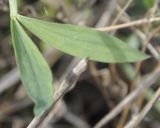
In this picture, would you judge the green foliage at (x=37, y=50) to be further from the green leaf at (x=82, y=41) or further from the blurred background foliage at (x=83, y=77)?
the blurred background foliage at (x=83, y=77)

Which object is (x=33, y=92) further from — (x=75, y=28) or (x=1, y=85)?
(x=1, y=85)

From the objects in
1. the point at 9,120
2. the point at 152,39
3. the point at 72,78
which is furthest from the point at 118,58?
the point at 9,120

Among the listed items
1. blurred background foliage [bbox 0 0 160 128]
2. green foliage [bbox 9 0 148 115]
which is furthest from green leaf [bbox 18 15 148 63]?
blurred background foliage [bbox 0 0 160 128]

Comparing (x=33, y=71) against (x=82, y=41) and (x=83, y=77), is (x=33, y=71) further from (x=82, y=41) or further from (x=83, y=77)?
(x=83, y=77)

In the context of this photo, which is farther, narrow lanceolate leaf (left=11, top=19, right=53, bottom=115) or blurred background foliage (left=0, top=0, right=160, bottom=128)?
blurred background foliage (left=0, top=0, right=160, bottom=128)

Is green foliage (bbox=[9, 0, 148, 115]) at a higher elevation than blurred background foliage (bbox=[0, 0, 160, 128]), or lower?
higher

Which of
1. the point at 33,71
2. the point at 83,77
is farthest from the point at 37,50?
the point at 83,77

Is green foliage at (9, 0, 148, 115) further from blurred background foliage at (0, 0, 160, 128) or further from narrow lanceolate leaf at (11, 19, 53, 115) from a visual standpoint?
blurred background foliage at (0, 0, 160, 128)

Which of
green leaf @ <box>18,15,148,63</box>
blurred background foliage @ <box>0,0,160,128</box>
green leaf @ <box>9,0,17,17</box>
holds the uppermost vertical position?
green leaf @ <box>9,0,17,17</box>
